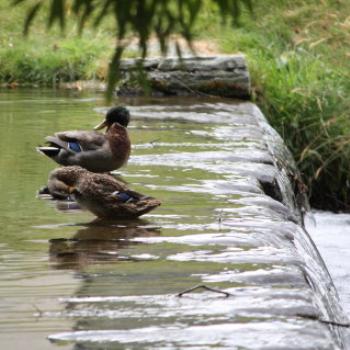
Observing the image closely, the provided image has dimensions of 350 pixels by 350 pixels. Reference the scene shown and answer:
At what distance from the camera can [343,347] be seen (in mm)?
4496

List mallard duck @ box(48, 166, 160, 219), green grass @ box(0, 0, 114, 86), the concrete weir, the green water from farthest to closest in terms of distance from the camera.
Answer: green grass @ box(0, 0, 114, 86) → mallard duck @ box(48, 166, 160, 219) → the green water → the concrete weir

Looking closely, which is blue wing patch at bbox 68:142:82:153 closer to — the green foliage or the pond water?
the pond water

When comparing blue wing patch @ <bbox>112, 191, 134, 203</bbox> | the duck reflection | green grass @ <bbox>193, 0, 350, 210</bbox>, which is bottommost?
green grass @ <bbox>193, 0, 350, 210</bbox>

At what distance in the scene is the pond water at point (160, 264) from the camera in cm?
404

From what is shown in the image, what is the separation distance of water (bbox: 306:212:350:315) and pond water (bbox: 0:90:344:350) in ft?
3.36

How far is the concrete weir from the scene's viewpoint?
397 centimetres

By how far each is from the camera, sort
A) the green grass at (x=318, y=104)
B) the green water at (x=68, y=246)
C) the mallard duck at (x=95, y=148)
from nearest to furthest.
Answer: the green water at (x=68, y=246)
the mallard duck at (x=95, y=148)
the green grass at (x=318, y=104)

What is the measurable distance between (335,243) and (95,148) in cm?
344

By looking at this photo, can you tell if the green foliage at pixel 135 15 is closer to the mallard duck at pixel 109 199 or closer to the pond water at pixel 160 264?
the pond water at pixel 160 264

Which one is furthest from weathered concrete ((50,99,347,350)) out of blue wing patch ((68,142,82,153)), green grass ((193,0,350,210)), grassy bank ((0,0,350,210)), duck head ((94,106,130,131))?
green grass ((193,0,350,210))

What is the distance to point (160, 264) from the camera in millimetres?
5164

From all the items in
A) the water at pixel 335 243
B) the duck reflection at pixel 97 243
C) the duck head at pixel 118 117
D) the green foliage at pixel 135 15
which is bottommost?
the water at pixel 335 243

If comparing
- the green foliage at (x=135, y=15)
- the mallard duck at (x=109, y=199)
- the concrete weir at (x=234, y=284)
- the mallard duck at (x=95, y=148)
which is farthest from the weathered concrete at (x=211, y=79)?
the green foliage at (x=135, y=15)

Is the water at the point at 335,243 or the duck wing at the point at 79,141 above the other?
the duck wing at the point at 79,141
